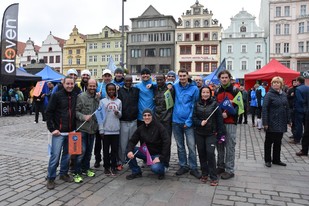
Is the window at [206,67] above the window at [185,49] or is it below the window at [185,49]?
below

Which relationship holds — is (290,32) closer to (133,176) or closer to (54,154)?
(133,176)

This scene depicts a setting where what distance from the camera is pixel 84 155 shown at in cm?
503

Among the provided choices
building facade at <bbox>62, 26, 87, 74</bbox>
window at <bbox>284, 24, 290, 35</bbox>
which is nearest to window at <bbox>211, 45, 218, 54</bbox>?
window at <bbox>284, 24, 290, 35</bbox>

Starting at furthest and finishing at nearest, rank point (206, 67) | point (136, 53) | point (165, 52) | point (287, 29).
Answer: point (136, 53), point (165, 52), point (206, 67), point (287, 29)

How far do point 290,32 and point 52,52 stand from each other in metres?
44.0

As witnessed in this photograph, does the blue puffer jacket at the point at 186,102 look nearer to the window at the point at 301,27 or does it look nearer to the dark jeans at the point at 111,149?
the dark jeans at the point at 111,149

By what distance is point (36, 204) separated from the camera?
3.81 meters

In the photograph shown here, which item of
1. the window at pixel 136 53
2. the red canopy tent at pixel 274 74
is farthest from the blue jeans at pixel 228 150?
the window at pixel 136 53

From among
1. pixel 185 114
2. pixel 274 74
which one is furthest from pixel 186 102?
pixel 274 74

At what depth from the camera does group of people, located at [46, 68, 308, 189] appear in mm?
4654

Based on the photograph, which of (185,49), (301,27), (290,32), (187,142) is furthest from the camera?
(185,49)

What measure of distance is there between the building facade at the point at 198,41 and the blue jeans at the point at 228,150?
40.4 meters

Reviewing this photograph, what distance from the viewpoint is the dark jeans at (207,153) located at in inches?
185

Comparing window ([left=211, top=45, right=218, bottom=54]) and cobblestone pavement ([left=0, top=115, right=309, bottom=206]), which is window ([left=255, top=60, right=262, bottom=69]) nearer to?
window ([left=211, top=45, right=218, bottom=54])
